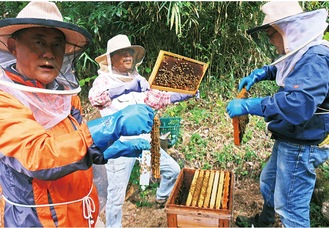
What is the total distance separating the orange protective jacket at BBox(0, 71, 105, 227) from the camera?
1248mm

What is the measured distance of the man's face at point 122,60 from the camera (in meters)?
3.06

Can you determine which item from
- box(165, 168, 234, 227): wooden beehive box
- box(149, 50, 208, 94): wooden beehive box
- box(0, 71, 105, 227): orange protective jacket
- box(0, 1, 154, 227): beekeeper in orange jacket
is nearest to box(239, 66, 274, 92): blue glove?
box(149, 50, 208, 94): wooden beehive box

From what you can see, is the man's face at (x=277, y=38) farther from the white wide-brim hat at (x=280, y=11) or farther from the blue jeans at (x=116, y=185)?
the blue jeans at (x=116, y=185)

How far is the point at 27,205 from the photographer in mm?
1491

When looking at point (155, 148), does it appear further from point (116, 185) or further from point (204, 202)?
point (116, 185)

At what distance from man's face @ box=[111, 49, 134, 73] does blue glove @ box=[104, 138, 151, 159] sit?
1.22 meters

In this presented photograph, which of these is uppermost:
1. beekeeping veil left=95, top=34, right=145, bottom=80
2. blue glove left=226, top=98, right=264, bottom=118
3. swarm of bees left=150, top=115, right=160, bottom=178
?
beekeeping veil left=95, top=34, right=145, bottom=80

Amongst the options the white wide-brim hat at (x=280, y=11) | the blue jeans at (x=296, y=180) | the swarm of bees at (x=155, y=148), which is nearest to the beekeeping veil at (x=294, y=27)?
the white wide-brim hat at (x=280, y=11)

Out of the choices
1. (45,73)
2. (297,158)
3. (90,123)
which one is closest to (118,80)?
(45,73)

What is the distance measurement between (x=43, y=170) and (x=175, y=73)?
1475 mm

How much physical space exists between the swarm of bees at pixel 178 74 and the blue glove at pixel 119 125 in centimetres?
84

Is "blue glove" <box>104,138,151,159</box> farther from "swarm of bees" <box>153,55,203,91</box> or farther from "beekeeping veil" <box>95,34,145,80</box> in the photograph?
"beekeeping veil" <box>95,34,145,80</box>

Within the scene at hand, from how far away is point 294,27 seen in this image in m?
2.26

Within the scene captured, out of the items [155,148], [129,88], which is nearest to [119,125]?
→ [155,148]
